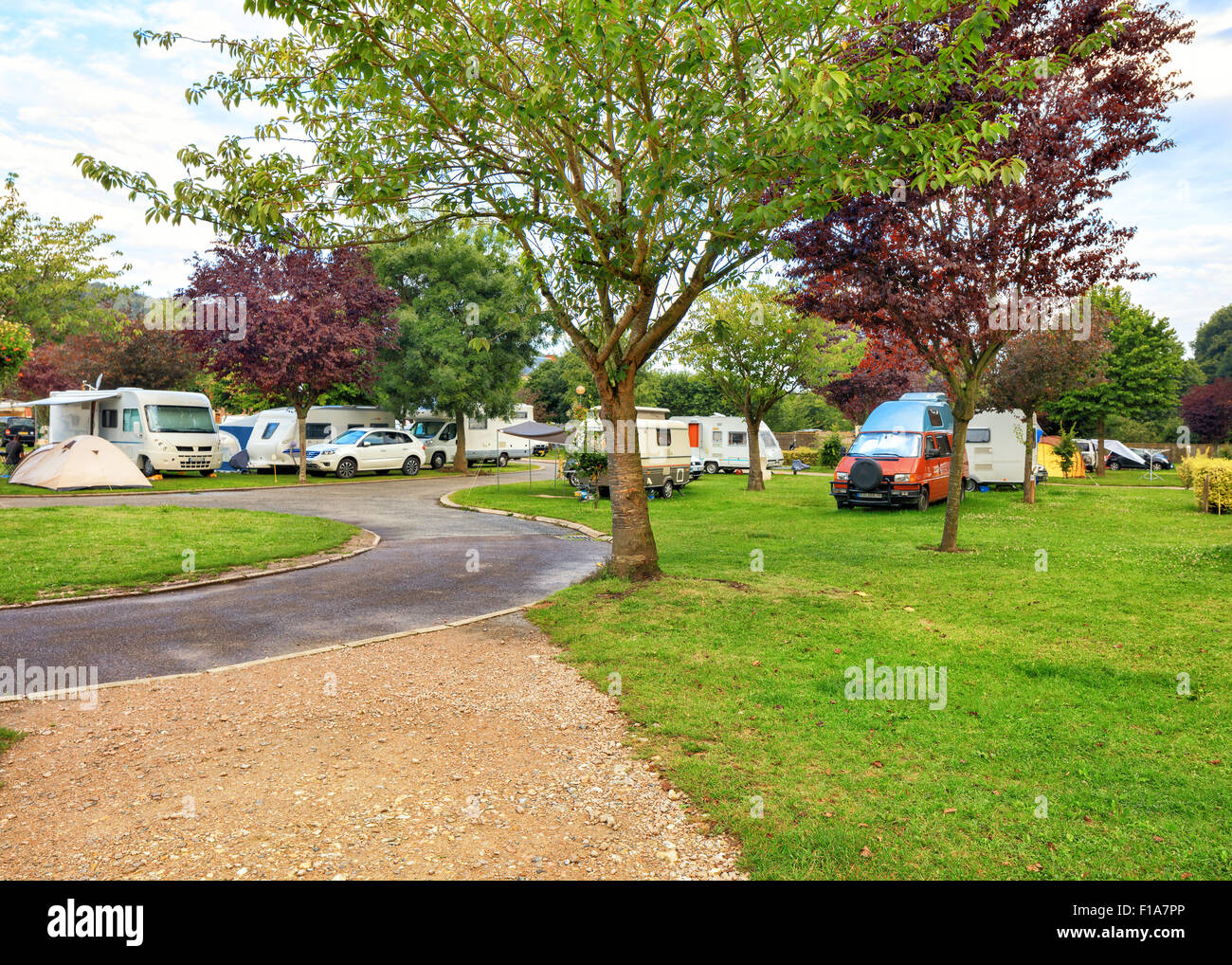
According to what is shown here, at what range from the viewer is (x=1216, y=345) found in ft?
256

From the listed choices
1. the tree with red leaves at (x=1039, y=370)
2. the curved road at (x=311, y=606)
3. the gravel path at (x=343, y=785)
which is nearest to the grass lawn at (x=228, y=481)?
the curved road at (x=311, y=606)

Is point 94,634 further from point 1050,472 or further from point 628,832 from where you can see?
point 1050,472

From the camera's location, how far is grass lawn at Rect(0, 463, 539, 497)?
66.5 ft

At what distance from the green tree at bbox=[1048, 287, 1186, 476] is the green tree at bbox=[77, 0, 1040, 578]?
3705 cm

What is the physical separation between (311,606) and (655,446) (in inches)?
634

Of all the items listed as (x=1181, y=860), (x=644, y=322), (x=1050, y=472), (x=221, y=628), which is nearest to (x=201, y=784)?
(x=221, y=628)

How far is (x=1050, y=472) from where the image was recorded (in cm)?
3716

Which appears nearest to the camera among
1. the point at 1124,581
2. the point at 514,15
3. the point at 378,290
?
the point at 514,15

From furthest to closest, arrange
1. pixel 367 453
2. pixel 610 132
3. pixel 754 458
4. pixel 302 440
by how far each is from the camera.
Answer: pixel 367 453 → pixel 754 458 → pixel 302 440 → pixel 610 132

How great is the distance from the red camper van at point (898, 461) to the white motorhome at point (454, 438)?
63.1ft

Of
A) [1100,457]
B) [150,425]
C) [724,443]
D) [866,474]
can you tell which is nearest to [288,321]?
[150,425]

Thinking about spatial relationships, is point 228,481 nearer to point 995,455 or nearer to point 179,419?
point 179,419

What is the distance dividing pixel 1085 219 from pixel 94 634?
13.6 m

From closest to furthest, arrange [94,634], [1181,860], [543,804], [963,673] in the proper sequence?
[1181,860] → [543,804] → [963,673] → [94,634]
